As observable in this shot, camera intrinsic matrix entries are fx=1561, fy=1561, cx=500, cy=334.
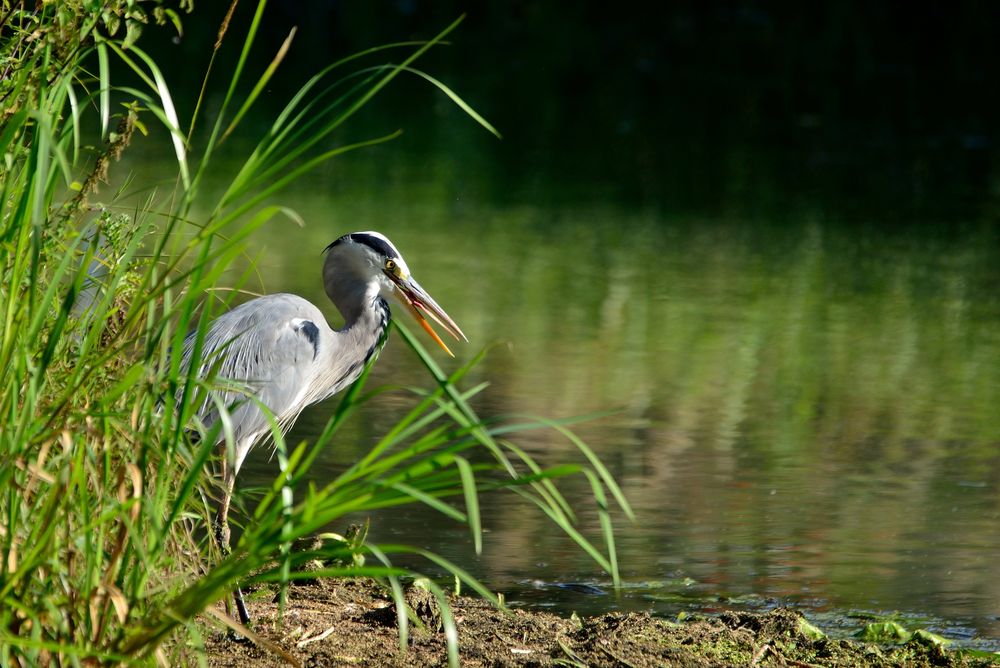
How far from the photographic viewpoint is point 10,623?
2648 mm

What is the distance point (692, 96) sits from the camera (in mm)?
16859

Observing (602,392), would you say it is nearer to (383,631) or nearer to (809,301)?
(809,301)

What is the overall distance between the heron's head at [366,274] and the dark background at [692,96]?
6233 millimetres

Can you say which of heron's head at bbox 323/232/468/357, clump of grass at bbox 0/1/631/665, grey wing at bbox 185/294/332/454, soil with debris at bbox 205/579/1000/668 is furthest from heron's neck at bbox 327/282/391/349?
clump of grass at bbox 0/1/631/665


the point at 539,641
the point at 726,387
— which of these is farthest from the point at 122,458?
the point at 726,387

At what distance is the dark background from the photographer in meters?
12.0

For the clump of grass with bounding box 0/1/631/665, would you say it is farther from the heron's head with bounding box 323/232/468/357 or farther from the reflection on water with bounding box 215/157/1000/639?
the heron's head with bounding box 323/232/468/357

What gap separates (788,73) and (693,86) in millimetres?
1518

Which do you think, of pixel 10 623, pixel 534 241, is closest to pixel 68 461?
pixel 10 623

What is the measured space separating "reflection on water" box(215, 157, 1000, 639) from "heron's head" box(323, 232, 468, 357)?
68 cm

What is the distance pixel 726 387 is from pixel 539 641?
10.8ft

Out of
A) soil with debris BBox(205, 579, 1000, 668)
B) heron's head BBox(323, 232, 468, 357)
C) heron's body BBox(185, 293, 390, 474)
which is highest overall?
heron's head BBox(323, 232, 468, 357)

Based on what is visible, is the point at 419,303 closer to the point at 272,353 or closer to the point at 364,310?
the point at 364,310

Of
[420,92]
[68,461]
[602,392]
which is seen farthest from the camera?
[420,92]
